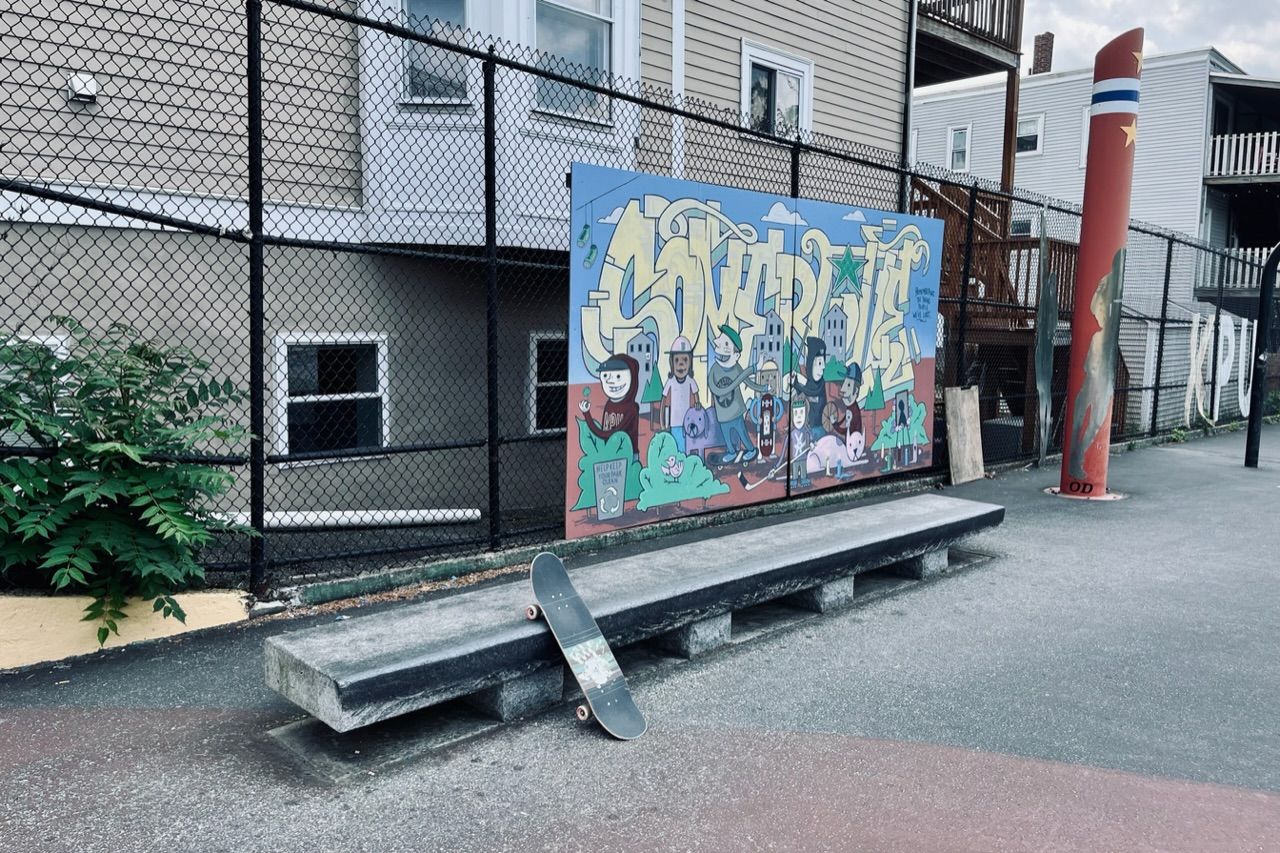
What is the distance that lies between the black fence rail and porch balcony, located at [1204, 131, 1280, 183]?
1831 centimetres

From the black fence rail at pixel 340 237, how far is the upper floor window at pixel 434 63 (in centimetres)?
3

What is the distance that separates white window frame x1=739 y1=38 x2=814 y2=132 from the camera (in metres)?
11.5

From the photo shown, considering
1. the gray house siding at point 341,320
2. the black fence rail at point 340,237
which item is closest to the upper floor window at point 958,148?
the black fence rail at point 340,237

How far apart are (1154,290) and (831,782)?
54.6ft

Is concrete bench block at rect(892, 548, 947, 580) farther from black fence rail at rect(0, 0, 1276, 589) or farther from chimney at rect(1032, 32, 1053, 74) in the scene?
chimney at rect(1032, 32, 1053, 74)

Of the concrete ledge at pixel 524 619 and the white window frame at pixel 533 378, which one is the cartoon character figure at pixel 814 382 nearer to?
the concrete ledge at pixel 524 619

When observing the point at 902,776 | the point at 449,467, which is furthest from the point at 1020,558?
the point at 449,467

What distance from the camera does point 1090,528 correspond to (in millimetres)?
8336

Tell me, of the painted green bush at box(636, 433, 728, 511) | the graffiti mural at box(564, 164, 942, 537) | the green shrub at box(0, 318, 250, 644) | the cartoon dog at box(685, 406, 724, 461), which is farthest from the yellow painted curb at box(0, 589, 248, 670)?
the cartoon dog at box(685, 406, 724, 461)

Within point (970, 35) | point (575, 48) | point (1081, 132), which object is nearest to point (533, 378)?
point (575, 48)

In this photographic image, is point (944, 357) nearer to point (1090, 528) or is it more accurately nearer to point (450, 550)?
point (1090, 528)

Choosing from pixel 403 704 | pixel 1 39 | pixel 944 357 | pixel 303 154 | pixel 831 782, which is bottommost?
pixel 831 782

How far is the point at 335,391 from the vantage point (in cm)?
816

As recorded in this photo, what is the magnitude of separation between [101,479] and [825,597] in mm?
4006
